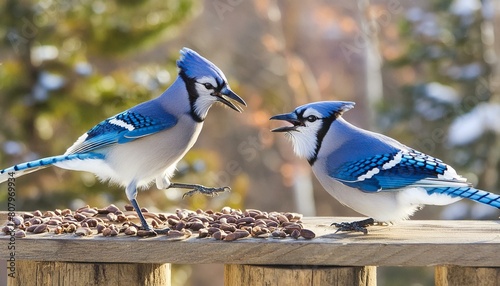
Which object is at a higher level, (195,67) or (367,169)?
(195,67)

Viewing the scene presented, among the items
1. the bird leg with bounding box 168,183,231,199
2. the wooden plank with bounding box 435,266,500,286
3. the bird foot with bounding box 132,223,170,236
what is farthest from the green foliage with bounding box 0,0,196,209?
the wooden plank with bounding box 435,266,500,286

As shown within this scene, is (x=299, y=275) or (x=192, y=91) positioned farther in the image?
(x=192, y=91)

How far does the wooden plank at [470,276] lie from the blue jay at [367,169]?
0.32 meters

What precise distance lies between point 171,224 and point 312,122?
69 centimetres

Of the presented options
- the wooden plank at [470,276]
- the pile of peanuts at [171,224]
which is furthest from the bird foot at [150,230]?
Result: the wooden plank at [470,276]

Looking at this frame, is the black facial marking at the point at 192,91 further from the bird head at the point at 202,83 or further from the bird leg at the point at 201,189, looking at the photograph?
the bird leg at the point at 201,189

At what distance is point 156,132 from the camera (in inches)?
124

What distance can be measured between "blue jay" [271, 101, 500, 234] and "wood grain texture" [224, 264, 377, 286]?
299 mm

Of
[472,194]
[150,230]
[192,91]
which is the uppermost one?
[192,91]

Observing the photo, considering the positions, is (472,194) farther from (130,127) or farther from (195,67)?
(130,127)

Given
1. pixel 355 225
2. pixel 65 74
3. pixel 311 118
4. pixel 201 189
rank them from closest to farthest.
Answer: pixel 355 225
pixel 311 118
pixel 201 189
pixel 65 74

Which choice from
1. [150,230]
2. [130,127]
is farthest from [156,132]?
[150,230]

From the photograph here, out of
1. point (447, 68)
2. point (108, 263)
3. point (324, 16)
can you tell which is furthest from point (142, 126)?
point (324, 16)

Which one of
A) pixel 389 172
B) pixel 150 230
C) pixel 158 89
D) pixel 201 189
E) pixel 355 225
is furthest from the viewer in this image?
pixel 158 89
